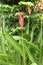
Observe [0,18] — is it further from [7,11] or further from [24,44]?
[24,44]

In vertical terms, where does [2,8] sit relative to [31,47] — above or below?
above

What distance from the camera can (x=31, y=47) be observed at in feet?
10.1

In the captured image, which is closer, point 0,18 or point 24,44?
point 24,44

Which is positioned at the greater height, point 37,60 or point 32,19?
point 32,19

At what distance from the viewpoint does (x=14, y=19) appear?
453 centimetres

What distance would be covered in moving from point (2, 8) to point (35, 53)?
1.39m

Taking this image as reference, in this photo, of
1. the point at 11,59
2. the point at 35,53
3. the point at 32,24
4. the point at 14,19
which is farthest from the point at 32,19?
the point at 11,59

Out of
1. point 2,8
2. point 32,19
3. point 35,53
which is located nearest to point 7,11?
point 2,8

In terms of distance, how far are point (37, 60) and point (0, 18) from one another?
5.16 ft

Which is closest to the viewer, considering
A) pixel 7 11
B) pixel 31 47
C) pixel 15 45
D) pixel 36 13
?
pixel 15 45

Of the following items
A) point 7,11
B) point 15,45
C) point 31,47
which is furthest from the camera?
point 7,11

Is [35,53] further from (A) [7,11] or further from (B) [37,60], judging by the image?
(A) [7,11]

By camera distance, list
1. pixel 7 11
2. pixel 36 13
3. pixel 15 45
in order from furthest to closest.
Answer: pixel 7 11, pixel 36 13, pixel 15 45

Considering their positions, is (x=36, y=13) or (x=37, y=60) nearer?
(x=37, y=60)
